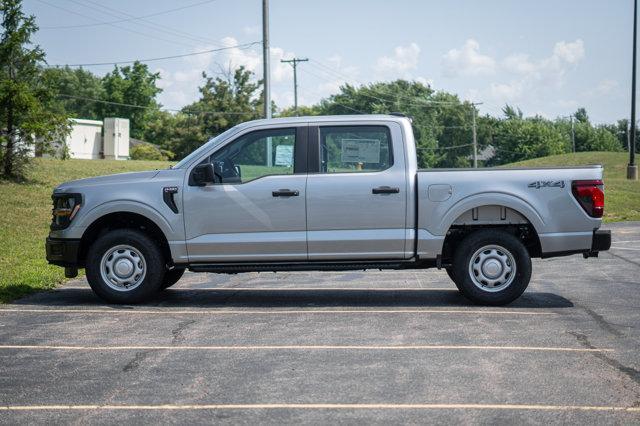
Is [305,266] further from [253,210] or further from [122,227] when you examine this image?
[122,227]

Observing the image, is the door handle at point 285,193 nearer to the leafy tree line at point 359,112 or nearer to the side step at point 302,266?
the side step at point 302,266

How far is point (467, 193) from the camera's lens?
9734mm

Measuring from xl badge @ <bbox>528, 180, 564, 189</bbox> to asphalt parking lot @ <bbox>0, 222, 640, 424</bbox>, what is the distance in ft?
4.41

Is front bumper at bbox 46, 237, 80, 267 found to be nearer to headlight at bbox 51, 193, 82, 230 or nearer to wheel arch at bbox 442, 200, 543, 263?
headlight at bbox 51, 193, 82, 230

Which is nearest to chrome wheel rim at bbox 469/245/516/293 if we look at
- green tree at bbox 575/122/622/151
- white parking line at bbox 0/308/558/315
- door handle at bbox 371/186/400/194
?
white parking line at bbox 0/308/558/315

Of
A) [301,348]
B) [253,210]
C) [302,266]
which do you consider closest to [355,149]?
[253,210]

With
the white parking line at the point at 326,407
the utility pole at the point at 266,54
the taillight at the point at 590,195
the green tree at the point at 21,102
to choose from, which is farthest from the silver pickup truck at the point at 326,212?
the utility pole at the point at 266,54

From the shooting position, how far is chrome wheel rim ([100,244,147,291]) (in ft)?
33.0

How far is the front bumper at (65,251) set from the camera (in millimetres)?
10102

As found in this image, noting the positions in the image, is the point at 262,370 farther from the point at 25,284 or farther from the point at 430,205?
the point at 25,284

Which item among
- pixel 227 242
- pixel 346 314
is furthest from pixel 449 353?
pixel 227 242

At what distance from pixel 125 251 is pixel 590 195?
5275mm

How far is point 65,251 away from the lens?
33.1 ft

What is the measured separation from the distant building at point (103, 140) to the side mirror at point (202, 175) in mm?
62797
